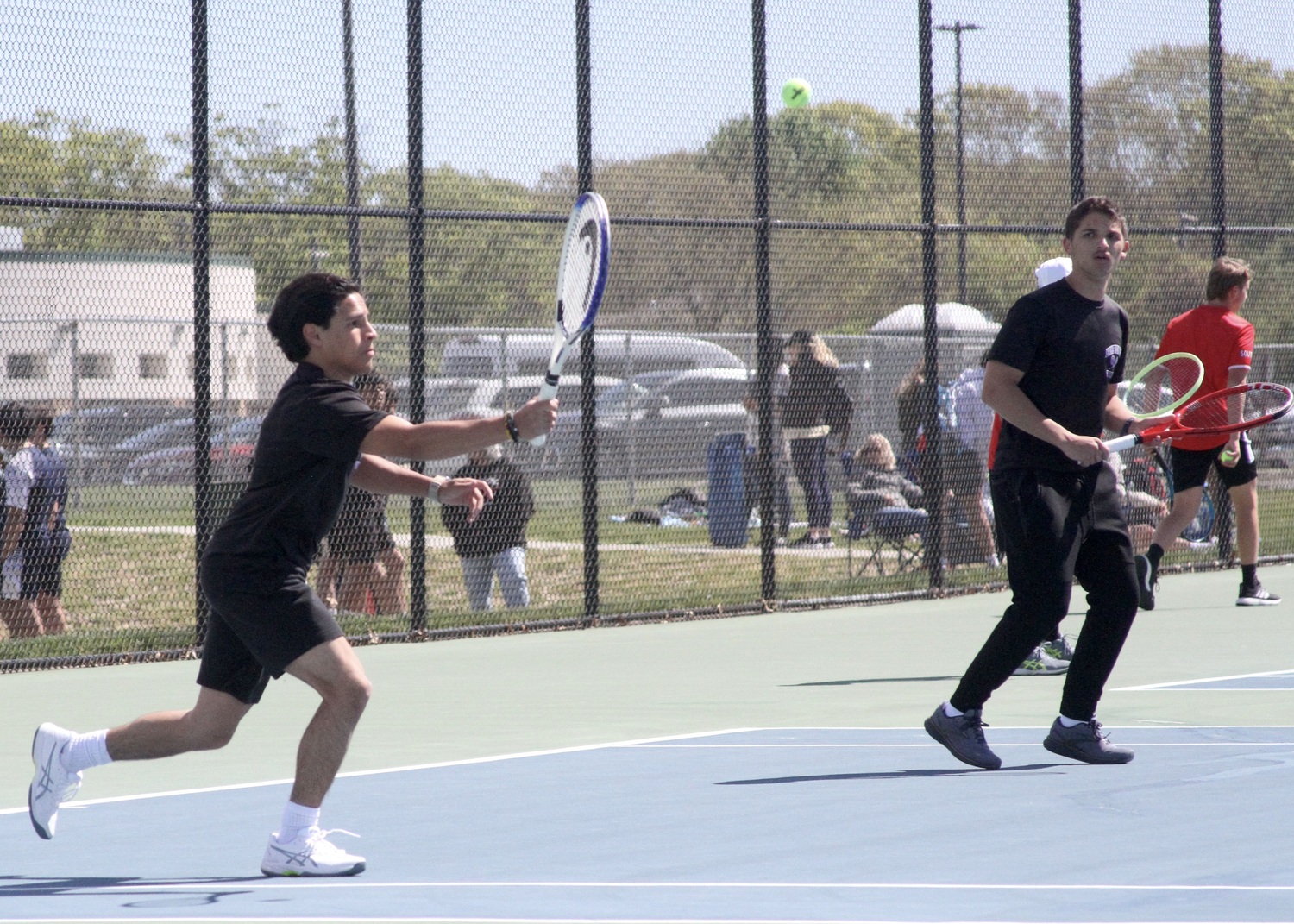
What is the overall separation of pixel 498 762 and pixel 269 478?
1.93m

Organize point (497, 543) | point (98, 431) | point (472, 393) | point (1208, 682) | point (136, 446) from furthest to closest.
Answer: point (472, 393) → point (98, 431) → point (136, 446) → point (497, 543) → point (1208, 682)

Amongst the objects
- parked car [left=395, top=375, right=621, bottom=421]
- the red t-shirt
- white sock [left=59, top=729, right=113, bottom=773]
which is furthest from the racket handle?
parked car [left=395, top=375, right=621, bottom=421]

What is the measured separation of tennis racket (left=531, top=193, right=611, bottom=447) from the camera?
454cm

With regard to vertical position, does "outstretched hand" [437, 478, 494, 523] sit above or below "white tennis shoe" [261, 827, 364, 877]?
above

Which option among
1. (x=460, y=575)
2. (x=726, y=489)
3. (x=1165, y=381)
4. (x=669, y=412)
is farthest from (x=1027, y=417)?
(x=669, y=412)

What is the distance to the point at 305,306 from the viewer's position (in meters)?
4.61

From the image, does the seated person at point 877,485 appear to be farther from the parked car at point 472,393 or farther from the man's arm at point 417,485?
the man's arm at point 417,485

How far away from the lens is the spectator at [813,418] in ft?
39.5

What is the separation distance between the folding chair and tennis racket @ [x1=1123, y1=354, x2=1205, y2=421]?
2.20 meters

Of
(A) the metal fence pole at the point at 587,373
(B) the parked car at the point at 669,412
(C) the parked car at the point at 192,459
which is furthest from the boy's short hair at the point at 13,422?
(B) the parked car at the point at 669,412

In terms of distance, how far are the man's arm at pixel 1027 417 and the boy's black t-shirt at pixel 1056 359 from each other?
0.03 m

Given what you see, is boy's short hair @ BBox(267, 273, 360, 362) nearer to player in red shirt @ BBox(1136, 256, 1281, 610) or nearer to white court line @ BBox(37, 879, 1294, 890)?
white court line @ BBox(37, 879, 1294, 890)

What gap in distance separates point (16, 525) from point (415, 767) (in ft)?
12.8

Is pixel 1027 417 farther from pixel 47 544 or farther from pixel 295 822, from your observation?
pixel 47 544
